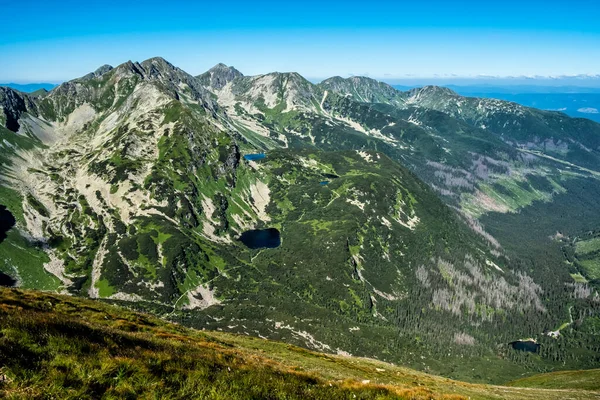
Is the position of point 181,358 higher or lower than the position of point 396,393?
higher

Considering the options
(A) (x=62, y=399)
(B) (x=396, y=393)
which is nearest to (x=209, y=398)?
(A) (x=62, y=399)

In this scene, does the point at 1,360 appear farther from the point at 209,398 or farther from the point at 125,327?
the point at 125,327

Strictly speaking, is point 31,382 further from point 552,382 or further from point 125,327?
point 552,382

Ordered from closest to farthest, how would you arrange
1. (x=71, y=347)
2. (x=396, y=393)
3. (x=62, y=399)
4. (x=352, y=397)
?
(x=62, y=399)
(x=71, y=347)
(x=352, y=397)
(x=396, y=393)

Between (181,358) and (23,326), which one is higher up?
(23,326)

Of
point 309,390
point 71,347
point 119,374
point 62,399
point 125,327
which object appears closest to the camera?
point 62,399

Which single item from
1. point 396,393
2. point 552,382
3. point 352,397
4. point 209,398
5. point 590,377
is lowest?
point 552,382

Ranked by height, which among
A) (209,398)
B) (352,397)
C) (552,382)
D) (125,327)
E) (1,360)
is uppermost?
(1,360)

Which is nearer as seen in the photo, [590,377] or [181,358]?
[181,358]

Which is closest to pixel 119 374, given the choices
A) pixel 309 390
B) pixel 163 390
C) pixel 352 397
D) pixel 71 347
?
pixel 163 390
